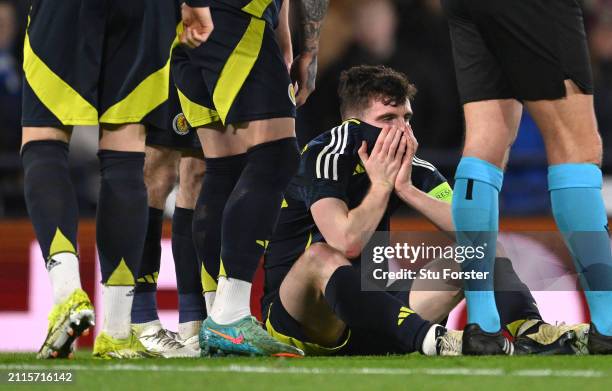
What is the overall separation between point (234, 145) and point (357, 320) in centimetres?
72

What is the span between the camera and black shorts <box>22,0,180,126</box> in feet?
13.1

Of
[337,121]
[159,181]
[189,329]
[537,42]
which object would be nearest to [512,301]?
[537,42]

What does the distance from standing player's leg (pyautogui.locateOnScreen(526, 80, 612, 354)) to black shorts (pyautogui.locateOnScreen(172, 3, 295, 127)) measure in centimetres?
81

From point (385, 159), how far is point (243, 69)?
730 millimetres

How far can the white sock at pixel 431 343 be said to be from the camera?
13.1 feet

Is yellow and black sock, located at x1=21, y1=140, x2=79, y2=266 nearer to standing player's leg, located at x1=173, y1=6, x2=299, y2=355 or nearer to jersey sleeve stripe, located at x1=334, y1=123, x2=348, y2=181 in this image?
standing player's leg, located at x1=173, y1=6, x2=299, y2=355

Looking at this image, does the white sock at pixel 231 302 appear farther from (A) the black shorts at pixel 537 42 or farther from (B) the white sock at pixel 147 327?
(A) the black shorts at pixel 537 42

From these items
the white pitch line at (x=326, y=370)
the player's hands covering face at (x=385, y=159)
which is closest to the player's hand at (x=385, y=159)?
the player's hands covering face at (x=385, y=159)

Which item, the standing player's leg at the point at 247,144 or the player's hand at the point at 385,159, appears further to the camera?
the player's hand at the point at 385,159

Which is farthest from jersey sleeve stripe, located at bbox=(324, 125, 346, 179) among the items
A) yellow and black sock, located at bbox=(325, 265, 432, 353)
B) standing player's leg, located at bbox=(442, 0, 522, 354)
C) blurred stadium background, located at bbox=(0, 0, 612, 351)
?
blurred stadium background, located at bbox=(0, 0, 612, 351)

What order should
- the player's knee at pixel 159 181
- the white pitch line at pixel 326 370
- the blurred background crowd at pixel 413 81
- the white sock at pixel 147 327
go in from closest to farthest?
the white pitch line at pixel 326 370 < the white sock at pixel 147 327 < the player's knee at pixel 159 181 < the blurred background crowd at pixel 413 81

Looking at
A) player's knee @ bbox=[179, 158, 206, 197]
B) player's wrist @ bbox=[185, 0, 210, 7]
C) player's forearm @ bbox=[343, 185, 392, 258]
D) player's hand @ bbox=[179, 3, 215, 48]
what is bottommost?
player's forearm @ bbox=[343, 185, 392, 258]

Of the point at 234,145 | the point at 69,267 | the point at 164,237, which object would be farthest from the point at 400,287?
the point at 164,237

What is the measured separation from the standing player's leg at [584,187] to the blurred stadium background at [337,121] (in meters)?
2.33
